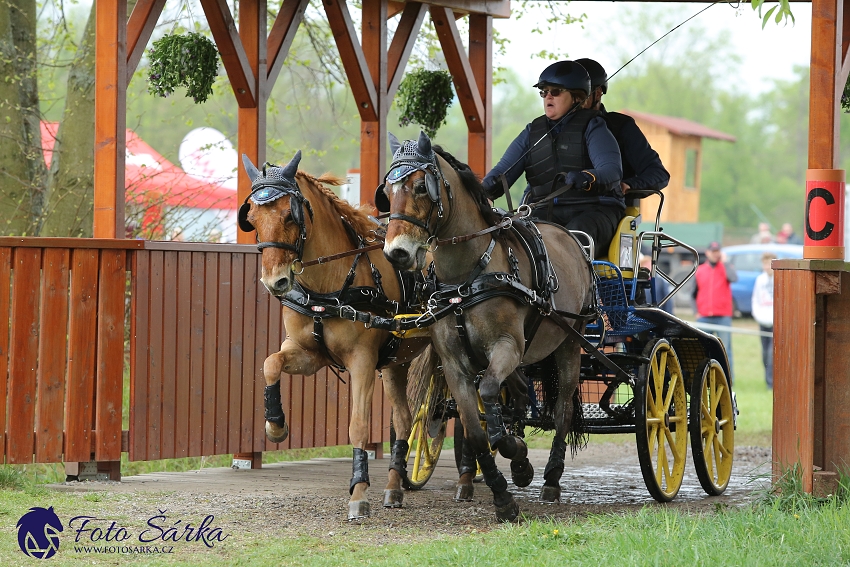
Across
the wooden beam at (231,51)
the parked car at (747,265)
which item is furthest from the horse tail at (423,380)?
the parked car at (747,265)

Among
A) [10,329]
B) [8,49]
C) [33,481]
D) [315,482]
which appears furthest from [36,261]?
[8,49]

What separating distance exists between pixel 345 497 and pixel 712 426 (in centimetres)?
265

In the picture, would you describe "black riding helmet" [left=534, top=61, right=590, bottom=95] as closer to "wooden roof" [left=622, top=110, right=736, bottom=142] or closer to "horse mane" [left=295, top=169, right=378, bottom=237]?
"horse mane" [left=295, top=169, right=378, bottom=237]

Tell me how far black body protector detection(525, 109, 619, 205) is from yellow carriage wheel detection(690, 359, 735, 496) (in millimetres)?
1522

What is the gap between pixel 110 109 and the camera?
7.55m

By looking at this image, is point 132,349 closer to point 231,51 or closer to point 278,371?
point 278,371

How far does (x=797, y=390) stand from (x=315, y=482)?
11.4 feet

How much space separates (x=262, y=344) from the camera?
866cm

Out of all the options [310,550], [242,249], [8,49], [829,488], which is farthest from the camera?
[8,49]

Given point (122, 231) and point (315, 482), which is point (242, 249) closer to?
point (122, 231)

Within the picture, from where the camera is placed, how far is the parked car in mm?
30275

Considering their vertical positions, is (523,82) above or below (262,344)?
above

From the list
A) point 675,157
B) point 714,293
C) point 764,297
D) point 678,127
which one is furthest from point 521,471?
point 678,127

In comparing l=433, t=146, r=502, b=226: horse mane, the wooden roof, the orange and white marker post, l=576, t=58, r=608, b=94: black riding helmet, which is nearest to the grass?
the orange and white marker post
